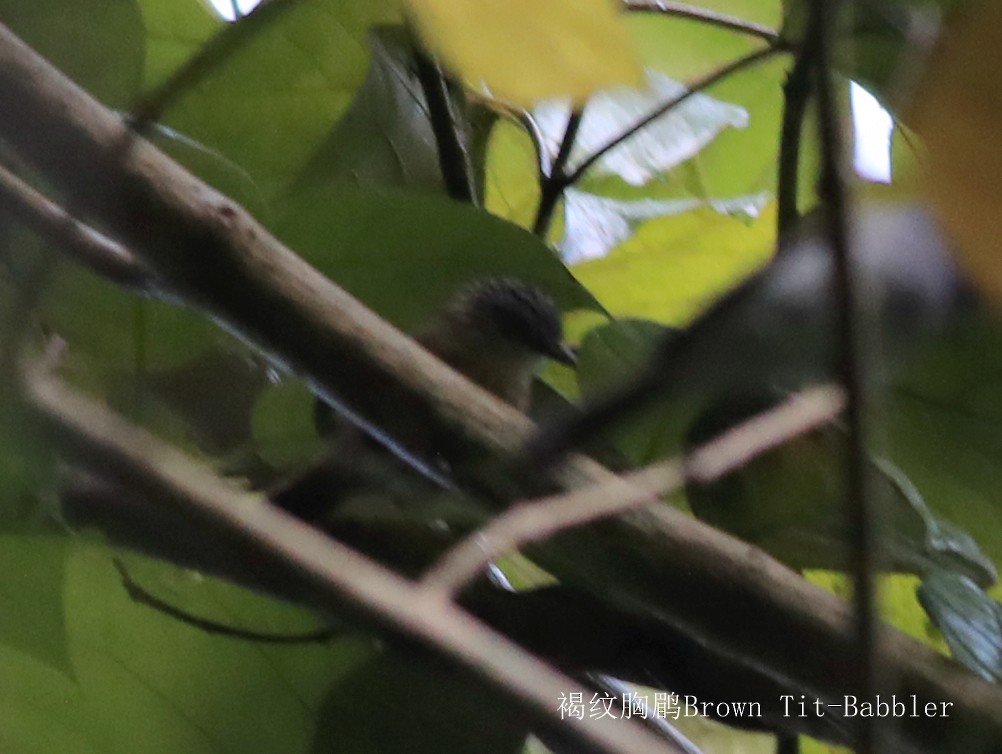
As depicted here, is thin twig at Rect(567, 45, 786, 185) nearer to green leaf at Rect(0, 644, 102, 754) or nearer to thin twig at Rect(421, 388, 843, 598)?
thin twig at Rect(421, 388, 843, 598)

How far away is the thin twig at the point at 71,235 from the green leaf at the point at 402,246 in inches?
3.6

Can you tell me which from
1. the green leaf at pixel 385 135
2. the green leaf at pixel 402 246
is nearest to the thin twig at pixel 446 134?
the green leaf at pixel 385 135

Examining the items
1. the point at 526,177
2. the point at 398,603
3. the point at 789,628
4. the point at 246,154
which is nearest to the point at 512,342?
the point at 526,177

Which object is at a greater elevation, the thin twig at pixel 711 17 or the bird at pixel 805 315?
the thin twig at pixel 711 17

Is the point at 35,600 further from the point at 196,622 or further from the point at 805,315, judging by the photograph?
the point at 805,315

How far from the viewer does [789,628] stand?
0.36 m

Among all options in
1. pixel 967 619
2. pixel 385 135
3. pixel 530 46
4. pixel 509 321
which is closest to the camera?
pixel 530 46

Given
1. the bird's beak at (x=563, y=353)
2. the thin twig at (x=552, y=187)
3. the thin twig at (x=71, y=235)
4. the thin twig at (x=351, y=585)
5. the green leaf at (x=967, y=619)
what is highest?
the thin twig at (x=552, y=187)

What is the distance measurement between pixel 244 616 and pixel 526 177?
0.33 meters

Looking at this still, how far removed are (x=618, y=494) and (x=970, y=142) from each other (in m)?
0.17

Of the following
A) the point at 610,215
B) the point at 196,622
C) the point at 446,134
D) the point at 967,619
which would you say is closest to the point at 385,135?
the point at 446,134

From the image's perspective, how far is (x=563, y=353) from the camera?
0.60m

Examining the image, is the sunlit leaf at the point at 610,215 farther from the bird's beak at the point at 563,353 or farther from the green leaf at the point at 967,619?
the green leaf at the point at 967,619

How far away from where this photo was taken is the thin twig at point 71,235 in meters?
0.33
